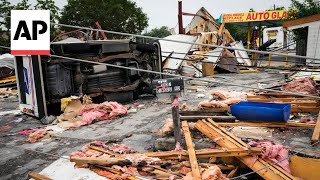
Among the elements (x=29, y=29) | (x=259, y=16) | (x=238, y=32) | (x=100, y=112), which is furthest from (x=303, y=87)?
(x=238, y=32)

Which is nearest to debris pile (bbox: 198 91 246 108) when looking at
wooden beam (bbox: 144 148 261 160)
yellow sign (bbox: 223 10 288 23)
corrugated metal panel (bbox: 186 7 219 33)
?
wooden beam (bbox: 144 148 261 160)

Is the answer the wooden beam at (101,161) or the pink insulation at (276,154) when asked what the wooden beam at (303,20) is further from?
the wooden beam at (101,161)

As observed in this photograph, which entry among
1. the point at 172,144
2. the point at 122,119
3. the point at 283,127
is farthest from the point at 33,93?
the point at 283,127

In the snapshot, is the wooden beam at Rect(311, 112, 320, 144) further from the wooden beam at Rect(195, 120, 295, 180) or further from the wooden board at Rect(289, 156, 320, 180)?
the wooden beam at Rect(195, 120, 295, 180)

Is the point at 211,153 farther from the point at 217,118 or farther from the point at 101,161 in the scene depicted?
the point at 101,161

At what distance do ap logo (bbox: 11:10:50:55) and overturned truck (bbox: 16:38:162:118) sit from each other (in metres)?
2.19

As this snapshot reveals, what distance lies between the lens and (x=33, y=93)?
7.25 m

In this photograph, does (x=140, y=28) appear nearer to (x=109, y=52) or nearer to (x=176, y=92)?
(x=109, y=52)

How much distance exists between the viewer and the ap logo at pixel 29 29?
4.15 meters

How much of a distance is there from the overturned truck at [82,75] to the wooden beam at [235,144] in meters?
3.66

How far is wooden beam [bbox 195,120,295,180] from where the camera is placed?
131 inches

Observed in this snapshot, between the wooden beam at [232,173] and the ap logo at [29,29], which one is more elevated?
the ap logo at [29,29]

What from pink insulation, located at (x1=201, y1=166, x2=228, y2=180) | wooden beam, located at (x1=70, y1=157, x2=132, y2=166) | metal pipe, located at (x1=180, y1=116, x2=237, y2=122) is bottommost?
wooden beam, located at (x1=70, y1=157, x2=132, y2=166)

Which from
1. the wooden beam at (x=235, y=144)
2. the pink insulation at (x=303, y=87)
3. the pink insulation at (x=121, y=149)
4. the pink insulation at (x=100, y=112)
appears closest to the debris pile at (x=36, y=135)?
the pink insulation at (x=100, y=112)
